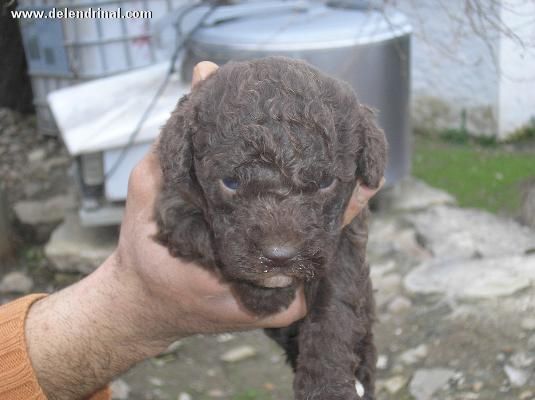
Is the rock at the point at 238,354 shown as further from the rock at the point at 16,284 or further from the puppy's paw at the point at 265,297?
the puppy's paw at the point at 265,297

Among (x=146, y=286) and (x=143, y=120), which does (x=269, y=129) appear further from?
(x=143, y=120)

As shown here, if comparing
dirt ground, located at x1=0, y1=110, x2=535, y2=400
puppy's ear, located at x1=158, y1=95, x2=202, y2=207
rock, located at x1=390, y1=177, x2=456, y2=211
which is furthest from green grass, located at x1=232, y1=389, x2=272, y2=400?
rock, located at x1=390, y1=177, x2=456, y2=211

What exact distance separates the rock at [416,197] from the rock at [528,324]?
204cm

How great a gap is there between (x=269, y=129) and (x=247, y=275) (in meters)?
0.40

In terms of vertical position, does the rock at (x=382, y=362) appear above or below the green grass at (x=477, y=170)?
above

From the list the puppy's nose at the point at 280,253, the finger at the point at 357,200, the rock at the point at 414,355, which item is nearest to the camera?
the puppy's nose at the point at 280,253

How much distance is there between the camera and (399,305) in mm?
4465

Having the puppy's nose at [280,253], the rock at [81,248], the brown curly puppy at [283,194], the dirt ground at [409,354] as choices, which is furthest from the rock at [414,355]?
the rock at [81,248]

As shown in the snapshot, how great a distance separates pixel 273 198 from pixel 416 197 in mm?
4018

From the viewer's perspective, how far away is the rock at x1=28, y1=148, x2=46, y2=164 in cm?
777

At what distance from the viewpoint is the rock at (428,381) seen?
364 centimetres

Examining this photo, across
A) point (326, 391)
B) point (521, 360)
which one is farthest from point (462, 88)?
point (326, 391)

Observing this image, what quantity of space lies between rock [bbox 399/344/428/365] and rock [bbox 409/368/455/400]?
0.43 ft

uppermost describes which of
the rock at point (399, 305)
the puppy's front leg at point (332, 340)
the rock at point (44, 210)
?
the puppy's front leg at point (332, 340)
